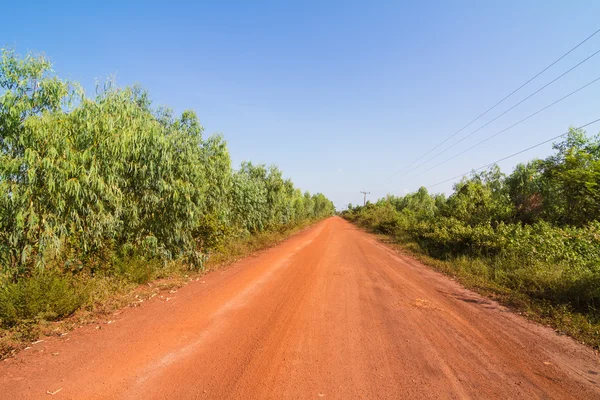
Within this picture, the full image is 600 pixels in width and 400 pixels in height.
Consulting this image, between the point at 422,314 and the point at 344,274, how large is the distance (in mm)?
3418

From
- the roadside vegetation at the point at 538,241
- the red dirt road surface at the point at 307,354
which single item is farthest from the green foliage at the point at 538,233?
the red dirt road surface at the point at 307,354

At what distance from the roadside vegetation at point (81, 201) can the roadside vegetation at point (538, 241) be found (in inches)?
349

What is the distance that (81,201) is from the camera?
5.87 meters

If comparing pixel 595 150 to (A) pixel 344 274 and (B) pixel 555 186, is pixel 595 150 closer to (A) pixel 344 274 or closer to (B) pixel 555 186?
(B) pixel 555 186

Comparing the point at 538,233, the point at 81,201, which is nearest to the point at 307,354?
the point at 81,201

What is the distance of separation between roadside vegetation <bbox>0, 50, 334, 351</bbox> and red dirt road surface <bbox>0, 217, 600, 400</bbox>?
4.43 feet

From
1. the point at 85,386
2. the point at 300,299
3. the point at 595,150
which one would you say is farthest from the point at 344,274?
the point at 595,150

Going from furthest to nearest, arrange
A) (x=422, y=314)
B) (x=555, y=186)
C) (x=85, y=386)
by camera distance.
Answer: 1. (x=555, y=186)
2. (x=422, y=314)
3. (x=85, y=386)

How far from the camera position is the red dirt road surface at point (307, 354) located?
3191 mm

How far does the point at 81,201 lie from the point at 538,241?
12.9 m

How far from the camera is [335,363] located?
370 cm

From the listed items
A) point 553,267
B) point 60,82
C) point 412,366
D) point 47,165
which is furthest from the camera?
point 553,267

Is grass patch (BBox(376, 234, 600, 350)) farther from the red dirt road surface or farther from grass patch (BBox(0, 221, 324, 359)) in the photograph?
grass patch (BBox(0, 221, 324, 359))

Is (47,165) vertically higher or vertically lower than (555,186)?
higher
